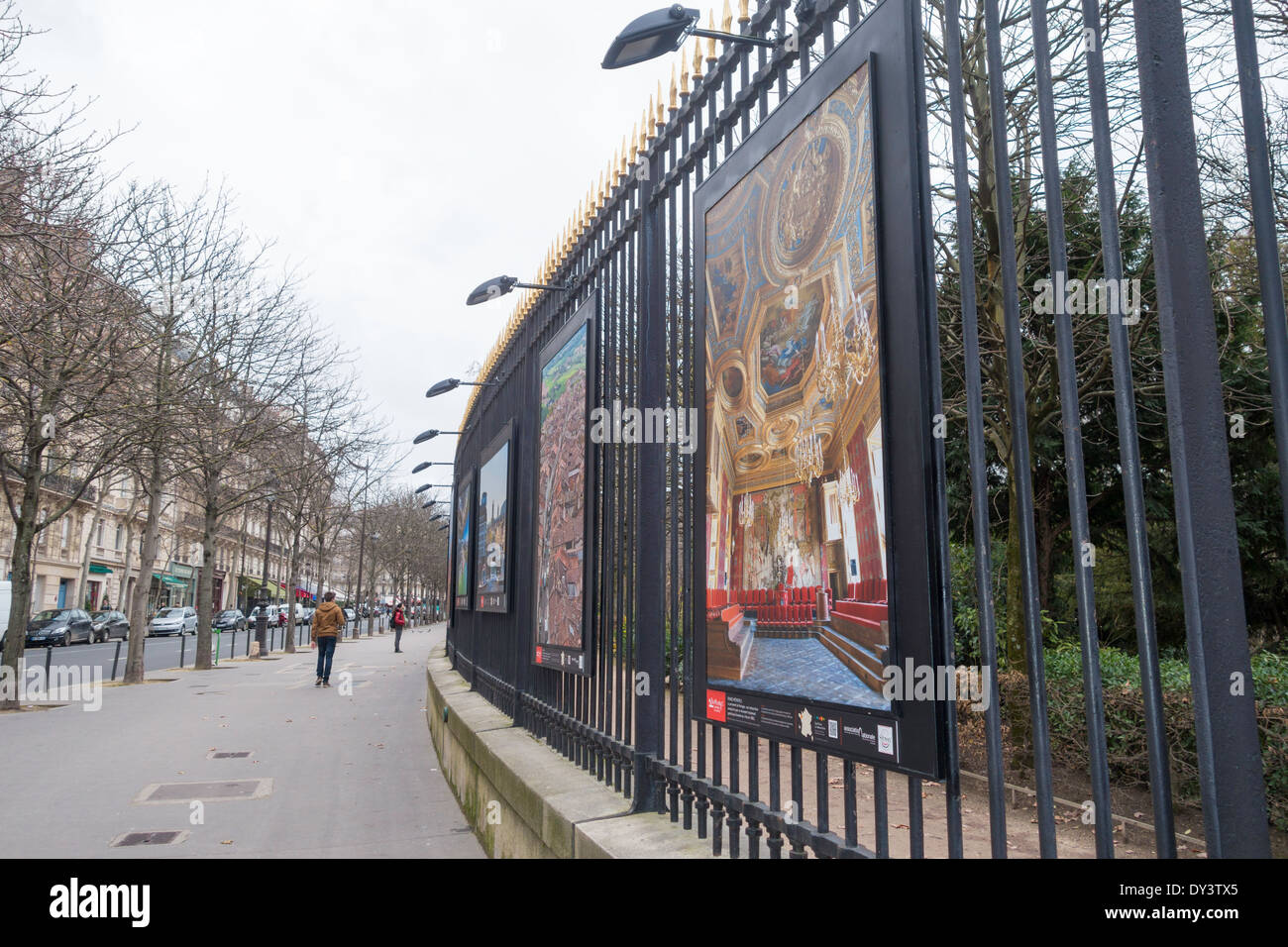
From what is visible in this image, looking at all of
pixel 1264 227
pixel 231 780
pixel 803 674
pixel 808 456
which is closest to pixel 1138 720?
pixel 803 674

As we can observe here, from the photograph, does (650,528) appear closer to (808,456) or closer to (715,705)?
(715,705)

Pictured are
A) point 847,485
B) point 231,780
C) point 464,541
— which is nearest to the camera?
point 847,485

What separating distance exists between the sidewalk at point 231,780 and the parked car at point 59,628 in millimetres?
21541

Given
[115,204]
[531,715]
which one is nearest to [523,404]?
[531,715]

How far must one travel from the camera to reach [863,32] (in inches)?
103

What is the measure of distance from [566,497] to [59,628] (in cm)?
3637

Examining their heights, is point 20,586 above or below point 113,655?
above

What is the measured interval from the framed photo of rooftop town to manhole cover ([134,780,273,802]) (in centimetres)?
607

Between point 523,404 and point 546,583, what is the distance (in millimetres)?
Answer: 2047

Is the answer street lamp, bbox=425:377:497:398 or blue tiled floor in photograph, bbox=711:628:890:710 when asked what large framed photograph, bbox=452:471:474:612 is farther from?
A: blue tiled floor in photograph, bbox=711:628:890:710

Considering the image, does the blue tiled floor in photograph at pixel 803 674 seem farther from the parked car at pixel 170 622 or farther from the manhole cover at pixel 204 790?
the parked car at pixel 170 622

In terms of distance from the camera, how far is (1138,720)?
21.1 ft
